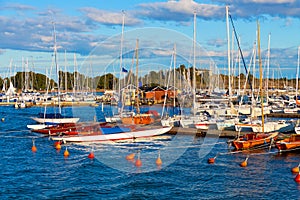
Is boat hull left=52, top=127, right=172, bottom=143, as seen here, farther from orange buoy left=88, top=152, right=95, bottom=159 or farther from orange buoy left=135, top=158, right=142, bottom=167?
orange buoy left=135, top=158, right=142, bottom=167

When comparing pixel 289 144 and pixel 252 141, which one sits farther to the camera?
pixel 252 141

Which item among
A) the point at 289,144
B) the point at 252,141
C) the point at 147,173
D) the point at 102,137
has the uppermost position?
the point at 252,141

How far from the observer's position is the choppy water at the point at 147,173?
107 feet

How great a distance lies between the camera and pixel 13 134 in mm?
65938

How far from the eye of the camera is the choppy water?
107 ft

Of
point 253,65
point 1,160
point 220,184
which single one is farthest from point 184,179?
point 253,65

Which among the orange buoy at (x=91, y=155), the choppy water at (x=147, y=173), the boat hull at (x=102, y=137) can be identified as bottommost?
the choppy water at (x=147, y=173)

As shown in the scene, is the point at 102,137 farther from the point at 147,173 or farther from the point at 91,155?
the point at 147,173

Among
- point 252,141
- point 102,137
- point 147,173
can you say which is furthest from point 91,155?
point 252,141

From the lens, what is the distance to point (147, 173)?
38094 millimetres

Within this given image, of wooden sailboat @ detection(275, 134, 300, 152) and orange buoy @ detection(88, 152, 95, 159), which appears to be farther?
orange buoy @ detection(88, 152, 95, 159)

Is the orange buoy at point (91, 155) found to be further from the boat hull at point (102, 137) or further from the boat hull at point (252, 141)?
the boat hull at point (252, 141)

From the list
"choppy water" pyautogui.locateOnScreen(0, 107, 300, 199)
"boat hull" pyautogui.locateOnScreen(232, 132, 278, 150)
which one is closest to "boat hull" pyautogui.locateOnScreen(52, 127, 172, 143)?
"choppy water" pyautogui.locateOnScreen(0, 107, 300, 199)

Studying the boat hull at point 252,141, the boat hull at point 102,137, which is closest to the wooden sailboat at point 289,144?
the boat hull at point 252,141
